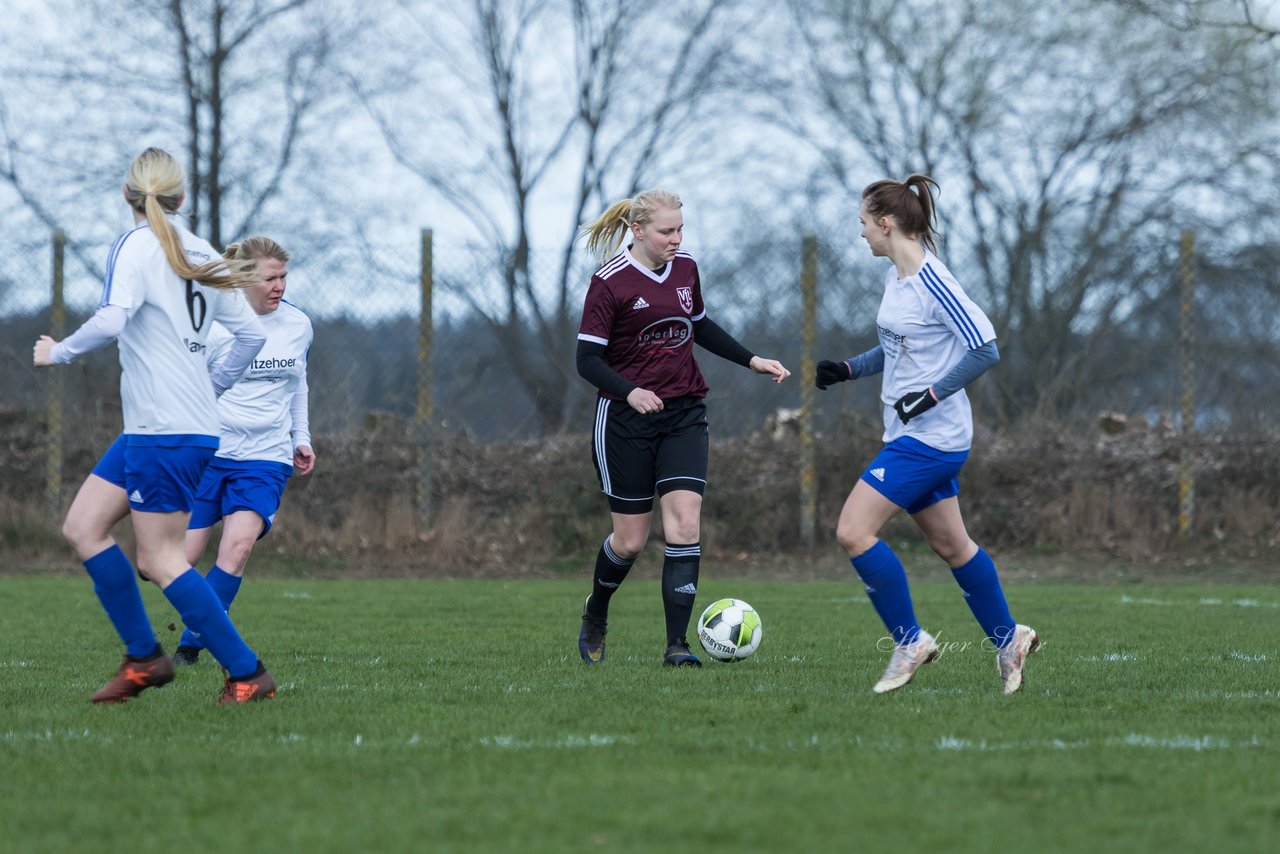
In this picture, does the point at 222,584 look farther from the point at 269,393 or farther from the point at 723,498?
the point at 723,498

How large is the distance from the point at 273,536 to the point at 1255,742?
10.3 m

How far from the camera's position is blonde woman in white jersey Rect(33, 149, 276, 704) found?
207 inches

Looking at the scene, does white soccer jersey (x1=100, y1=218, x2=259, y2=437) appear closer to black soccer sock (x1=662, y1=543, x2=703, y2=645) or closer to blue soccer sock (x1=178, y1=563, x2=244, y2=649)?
blue soccer sock (x1=178, y1=563, x2=244, y2=649)

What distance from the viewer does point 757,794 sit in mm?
3758

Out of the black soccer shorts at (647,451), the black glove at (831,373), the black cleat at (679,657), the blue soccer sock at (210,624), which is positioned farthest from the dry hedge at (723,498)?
the blue soccer sock at (210,624)

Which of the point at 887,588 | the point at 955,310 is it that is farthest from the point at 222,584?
the point at 955,310

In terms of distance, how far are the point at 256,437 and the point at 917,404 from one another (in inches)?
130

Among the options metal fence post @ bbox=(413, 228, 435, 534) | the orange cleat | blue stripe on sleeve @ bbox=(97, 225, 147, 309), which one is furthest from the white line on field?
blue stripe on sleeve @ bbox=(97, 225, 147, 309)

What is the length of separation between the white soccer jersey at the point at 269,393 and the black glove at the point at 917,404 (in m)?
3.12

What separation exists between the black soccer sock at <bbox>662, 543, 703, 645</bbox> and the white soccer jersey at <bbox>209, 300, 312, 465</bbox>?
6.15 ft

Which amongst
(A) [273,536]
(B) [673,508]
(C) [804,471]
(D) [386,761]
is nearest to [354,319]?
(A) [273,536]

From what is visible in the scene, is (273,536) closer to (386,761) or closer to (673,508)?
(673,508)

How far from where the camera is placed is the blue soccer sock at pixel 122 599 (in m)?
5.53

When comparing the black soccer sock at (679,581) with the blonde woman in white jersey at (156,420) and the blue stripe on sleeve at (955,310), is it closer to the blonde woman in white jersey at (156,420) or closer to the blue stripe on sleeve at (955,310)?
the blue stripe on sleeve at (955,310)
